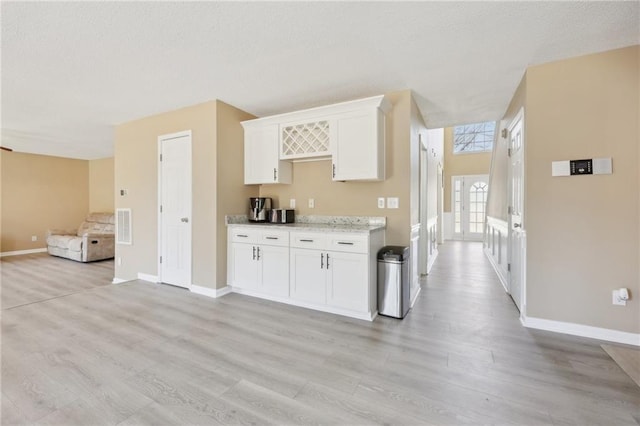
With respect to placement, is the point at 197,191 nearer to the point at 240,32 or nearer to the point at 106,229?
the point at 240,32

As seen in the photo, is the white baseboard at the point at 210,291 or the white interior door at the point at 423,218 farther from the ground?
the white interior door at the point at 423,218

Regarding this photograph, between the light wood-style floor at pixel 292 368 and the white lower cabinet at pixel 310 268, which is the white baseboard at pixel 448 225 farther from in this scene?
the white lower cabinet at pixel 310 268

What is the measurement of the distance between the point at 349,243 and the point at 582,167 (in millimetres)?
2238

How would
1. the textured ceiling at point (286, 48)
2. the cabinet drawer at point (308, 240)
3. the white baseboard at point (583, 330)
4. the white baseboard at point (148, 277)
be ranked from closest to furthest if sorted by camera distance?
1. the textured ceiling at point (286, 48)
2. the white baseboard at point (583, 330)
3. the cabinet drawer at point (308, 240)
4. the white baseboard at point (148, 277)

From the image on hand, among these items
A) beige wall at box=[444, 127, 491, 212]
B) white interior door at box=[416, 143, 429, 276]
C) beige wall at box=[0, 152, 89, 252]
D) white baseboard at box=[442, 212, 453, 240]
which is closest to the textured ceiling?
white interior door at box=[416, 143, 429, 276]

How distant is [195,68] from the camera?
2.69m

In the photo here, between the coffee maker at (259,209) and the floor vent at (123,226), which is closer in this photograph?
the coffee maker at (259,209)

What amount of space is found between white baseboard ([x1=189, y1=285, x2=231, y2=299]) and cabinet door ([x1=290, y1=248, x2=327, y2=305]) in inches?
40.2

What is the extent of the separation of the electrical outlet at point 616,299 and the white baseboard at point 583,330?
245 millimetres

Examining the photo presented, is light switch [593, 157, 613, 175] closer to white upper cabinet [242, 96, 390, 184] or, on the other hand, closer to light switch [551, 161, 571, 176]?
light switch [551, 161, 571, 176]

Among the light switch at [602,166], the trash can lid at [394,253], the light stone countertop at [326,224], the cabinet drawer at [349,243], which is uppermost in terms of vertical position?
the light switch at [602,166]

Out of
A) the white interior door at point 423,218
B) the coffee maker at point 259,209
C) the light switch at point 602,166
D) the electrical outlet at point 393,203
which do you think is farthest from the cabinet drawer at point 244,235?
the light switch at point 602,166

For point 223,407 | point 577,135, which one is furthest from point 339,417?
point 577,135

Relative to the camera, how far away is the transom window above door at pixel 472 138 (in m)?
9.23
